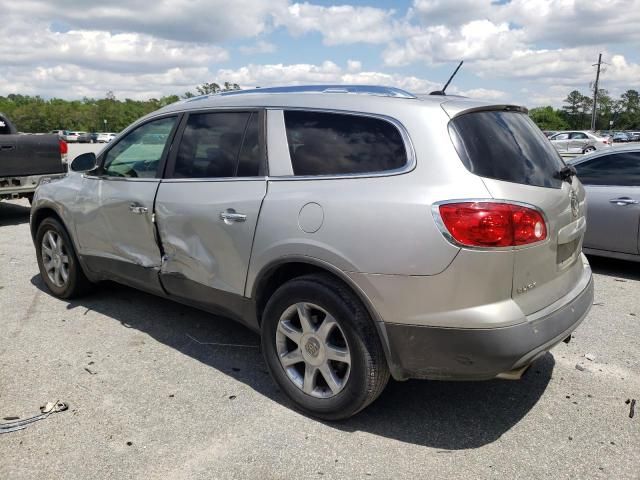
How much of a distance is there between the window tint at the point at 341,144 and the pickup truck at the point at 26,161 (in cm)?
705

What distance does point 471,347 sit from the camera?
263 centimetres

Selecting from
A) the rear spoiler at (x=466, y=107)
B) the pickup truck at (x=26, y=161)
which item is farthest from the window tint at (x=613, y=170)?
the pickup truck at (x=26, y=161)

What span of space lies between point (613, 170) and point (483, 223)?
445cm

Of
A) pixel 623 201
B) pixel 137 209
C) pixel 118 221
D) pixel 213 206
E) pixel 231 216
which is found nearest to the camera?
pixel 231 216

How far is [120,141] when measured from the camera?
460 cm

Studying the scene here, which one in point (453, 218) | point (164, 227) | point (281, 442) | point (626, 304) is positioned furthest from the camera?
point (626, 304)

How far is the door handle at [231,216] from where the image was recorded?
3366 mm

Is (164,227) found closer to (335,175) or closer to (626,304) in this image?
(335,175)

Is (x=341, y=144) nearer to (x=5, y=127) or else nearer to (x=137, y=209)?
(x=137, y=209)

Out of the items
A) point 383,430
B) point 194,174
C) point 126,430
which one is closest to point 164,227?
point 194,174

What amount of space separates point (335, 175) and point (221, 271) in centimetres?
105

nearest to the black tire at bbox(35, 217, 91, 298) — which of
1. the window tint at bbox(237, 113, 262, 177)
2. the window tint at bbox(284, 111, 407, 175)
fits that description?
the window tint at bbox(237, 113, 262, 177)

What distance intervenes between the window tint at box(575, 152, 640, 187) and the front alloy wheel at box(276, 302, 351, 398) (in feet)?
14.6

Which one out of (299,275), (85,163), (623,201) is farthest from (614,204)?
(85,163)
